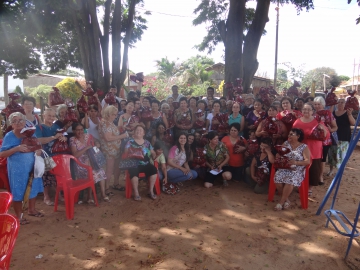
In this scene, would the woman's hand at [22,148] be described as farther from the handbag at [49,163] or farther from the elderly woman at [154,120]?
the elderly woman at [154,120]

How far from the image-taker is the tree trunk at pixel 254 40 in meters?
8.66

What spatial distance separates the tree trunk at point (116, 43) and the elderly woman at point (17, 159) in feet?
16.1

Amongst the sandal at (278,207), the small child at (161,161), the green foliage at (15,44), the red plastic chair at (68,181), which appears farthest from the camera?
the green foliage at (15,44)

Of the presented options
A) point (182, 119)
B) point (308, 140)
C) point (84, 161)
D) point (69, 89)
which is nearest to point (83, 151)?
point (84, 161)

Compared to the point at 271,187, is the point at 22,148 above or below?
above

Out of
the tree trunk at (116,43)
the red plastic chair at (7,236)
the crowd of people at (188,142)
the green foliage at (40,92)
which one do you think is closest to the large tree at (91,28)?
the tree trunk at (116,43)

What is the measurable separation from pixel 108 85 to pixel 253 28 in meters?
4.88

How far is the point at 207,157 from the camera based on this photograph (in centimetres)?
536

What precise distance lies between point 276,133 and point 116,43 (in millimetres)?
5617

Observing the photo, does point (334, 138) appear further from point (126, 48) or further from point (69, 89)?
point (69, 89)

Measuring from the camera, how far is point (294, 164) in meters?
4.21

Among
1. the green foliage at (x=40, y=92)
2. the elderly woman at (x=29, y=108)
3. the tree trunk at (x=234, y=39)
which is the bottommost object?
the elderly woman at (x=29, y=108)

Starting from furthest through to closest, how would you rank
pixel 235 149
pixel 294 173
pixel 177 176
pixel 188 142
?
pixel 188 142, pixel 235 149, pixel 177 176, pixel 294 173

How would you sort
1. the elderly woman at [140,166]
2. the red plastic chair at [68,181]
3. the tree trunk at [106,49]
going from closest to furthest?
the red plastic chair at [68,181]
the elderly woman at [140,166]
the tree trunk at [106,49]
